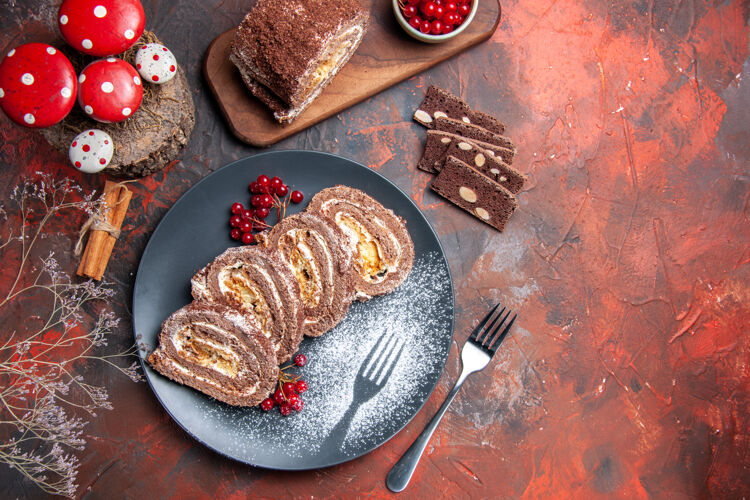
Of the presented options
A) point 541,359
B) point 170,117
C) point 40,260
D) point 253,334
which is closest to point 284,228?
point 253,334

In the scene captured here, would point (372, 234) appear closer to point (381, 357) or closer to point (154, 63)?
point (381, 357)

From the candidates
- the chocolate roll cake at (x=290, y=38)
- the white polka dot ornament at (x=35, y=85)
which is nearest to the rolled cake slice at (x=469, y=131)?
the chocolate roll cake at (x=290, y=38)

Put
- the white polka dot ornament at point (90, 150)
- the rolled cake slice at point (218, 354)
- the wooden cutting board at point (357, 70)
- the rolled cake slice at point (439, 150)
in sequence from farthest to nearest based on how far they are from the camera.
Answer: the rolled cake slice at point (439, 150) → the wooden cutting board at point (357, 70) → the rolled cake slice at point (218, 354) → the white polka dot ornament at point (90, 150)

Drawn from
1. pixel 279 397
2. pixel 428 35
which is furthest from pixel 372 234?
pixel 428 35

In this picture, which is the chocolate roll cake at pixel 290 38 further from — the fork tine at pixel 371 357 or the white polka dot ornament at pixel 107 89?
the fork tine at pixel 371 357

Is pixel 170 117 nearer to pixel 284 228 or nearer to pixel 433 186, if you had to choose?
pixel 284 228

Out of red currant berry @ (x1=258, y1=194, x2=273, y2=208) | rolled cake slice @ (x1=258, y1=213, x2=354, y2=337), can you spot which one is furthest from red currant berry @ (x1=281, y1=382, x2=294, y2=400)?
red currant berry @ (x1=258, y1=194, x2=273, y2=208)

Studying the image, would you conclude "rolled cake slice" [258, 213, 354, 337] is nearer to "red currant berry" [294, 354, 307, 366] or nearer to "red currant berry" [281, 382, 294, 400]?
"red currant berry" [294, 354, 307, 366]
